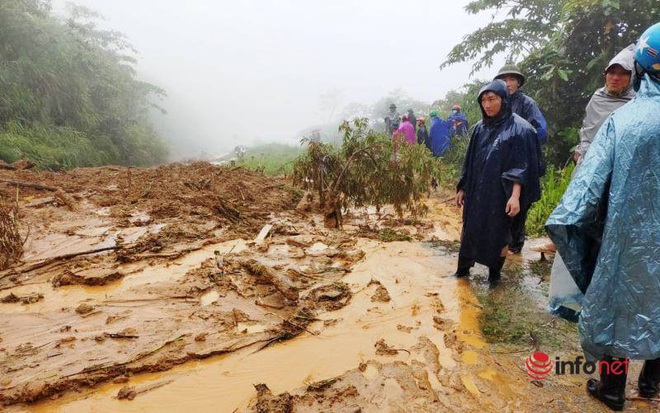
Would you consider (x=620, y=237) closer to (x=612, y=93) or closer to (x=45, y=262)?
(x=612, y=93)

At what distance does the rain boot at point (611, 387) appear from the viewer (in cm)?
177

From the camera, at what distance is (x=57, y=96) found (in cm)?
1208

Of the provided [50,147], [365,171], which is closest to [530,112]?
[365,171]

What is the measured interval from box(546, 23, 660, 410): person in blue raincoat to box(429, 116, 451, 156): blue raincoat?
8.76 meters

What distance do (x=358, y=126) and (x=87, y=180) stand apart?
19.3 ft

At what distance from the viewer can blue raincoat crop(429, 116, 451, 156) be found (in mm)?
10305

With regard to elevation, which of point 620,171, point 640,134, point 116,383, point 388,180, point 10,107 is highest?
point 10,107

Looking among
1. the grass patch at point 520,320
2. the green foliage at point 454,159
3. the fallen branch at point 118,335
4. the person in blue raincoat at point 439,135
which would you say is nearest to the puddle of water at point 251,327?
the fallen branch at point 118,335

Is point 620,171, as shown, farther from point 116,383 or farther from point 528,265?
point 116,383

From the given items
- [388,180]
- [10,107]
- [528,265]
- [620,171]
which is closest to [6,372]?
[620,171]

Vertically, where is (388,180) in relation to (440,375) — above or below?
above

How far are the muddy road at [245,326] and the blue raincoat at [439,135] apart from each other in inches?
228

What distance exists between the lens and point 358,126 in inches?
222

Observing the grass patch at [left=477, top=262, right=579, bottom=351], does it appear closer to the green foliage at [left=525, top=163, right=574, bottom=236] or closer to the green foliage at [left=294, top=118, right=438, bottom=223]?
the green foliage at [left=525, top=163, right=574, bottom=236]
